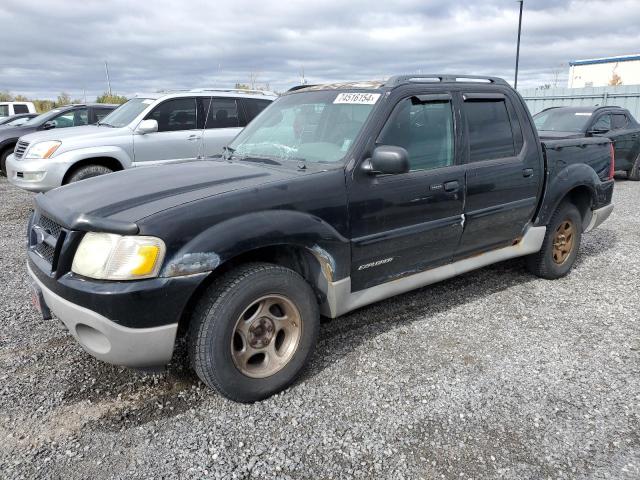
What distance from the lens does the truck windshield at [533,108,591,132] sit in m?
10.5

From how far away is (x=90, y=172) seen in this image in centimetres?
726

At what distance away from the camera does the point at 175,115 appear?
7965mm

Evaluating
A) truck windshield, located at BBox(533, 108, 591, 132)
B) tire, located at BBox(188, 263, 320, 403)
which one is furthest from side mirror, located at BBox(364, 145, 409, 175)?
truck windshield, located at BBox(533, 108, 591, 132)

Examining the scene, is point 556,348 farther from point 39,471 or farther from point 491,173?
point 39,471

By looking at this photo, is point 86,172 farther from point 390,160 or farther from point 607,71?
point 607,71

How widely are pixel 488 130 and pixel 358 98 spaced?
118 centimetres

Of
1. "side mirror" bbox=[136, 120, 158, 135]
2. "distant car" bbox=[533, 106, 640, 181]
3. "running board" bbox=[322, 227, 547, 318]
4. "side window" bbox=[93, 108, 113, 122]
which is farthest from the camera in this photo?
"side window" bbox=[93, 108, 113, 122]

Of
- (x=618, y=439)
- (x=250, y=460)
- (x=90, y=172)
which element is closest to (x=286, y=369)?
(x=250, y=460)

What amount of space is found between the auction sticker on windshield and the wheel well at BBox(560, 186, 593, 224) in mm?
2503

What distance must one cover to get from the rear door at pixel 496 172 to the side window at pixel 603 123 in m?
7.63

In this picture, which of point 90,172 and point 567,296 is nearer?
point 567,296

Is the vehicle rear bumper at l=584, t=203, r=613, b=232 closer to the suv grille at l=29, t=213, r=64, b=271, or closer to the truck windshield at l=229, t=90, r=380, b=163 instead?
the truck windshield at l=229, t=90, r=380, b=163

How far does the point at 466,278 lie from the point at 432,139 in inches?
74.2

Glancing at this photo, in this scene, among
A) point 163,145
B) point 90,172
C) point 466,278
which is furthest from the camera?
point 163,145
